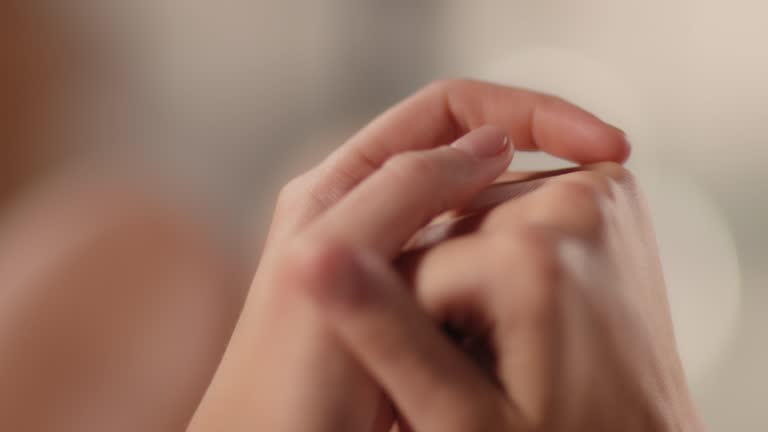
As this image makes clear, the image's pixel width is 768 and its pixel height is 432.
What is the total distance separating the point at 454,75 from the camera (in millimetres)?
1390

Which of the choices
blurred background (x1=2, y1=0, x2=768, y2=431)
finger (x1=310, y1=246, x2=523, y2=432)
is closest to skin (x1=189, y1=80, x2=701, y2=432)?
finger (x1=310, y1=246, x2=523, y2=432)

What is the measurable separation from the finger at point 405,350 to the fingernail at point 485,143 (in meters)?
0.19

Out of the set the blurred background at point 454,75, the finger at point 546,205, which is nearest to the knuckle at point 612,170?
the finger at point 546,205

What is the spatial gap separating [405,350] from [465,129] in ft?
1.34

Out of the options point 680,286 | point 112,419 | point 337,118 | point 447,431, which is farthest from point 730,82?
point 112,419

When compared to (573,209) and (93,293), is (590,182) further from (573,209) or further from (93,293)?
(93,293)

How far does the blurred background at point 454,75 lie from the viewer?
1201 millimetres

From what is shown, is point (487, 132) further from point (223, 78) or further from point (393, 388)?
point (223, 78)

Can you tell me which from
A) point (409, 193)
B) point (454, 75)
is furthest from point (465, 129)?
point (454, 75)

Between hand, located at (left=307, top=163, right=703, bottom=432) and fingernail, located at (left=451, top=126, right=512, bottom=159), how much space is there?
6cm

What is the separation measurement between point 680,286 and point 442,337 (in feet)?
3.05

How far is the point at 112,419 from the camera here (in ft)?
4.22

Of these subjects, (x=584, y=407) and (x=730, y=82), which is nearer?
(x=584, y=407)

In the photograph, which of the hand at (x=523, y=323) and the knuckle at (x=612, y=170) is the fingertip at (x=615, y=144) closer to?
the knuckle at (x=612, y=170)
